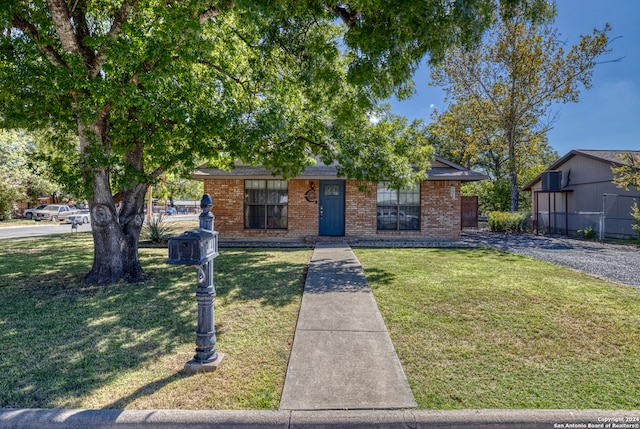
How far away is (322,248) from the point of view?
36.9 feet

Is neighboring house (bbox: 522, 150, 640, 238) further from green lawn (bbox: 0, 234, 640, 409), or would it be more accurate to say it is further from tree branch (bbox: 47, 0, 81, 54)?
tree branch (bbox: 47, 0, 81, 54)

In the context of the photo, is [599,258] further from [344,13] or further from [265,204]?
[265,204]

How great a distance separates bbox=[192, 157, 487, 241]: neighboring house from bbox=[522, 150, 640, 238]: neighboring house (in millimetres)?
7547

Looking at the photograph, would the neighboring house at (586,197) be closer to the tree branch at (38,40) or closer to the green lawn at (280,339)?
the green lawn at (280,339)

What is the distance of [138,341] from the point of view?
3.79 meters

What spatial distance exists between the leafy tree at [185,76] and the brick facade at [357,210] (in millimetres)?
4785

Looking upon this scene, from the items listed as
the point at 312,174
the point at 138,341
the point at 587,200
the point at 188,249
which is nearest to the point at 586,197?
the point at 587,200

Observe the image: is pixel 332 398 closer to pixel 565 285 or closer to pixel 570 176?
pixel 565 285

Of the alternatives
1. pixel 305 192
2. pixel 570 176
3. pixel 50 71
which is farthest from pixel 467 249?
pixel 570 176

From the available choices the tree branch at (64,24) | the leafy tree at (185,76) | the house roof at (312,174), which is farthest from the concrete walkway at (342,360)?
the house roof at (312,174)

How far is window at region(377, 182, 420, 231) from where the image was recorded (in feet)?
45.1

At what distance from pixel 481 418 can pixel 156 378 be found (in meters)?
2.68

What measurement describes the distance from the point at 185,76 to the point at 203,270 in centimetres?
490

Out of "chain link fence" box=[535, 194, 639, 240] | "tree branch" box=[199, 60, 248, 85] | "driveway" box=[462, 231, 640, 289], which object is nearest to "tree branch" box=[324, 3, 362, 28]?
"tree branch" box=[199, 60, 248, 85]
